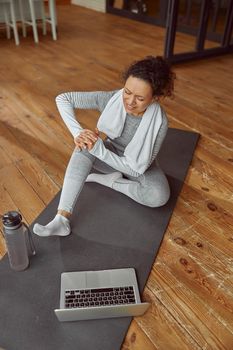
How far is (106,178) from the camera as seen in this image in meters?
1.60

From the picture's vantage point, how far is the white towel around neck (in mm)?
1349

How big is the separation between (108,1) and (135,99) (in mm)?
5149

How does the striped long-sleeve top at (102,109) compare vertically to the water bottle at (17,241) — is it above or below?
above

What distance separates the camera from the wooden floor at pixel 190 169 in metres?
1.09

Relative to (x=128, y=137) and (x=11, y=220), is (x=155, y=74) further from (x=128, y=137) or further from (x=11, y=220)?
(x=11, y=220)

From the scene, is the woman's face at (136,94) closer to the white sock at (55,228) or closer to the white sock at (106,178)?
the white sock at (106,178)

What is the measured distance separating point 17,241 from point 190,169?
1.09 metres

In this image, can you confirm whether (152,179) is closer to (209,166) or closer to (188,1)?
(209,166)

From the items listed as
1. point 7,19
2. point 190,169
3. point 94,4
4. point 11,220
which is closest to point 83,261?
point 11,220

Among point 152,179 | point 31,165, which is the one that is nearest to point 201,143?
point 152,179

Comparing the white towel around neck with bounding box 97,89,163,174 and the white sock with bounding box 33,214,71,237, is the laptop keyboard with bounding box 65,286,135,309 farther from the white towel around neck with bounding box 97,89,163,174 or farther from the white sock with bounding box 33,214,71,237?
the white towel around neck with bounding box 97,89,163,174

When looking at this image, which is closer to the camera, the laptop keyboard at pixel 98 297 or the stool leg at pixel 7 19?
the laptop keyboard at pixel 98 297

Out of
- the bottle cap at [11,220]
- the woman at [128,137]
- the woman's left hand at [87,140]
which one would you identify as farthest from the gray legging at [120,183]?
the bottle cap at [11,220]

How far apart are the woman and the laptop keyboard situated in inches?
12.2
